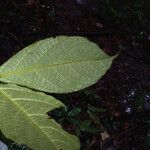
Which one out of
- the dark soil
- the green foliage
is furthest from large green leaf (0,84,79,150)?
the dark soil

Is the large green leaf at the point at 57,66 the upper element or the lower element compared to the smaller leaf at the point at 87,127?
upper

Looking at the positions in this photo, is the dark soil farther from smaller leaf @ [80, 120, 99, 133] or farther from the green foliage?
the green foliage

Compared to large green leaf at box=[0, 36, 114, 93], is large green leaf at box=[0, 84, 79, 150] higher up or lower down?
lower down

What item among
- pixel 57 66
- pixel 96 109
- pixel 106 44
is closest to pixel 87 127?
pixel 96 109

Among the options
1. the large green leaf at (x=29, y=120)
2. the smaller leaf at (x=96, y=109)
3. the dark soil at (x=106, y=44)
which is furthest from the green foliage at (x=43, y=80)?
the smaller leaf at (x=96, y=109)

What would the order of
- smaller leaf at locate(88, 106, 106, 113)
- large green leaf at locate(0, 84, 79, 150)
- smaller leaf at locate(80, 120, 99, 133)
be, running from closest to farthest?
large green leaf at locate(0, 84, 79, 150), smaller leaf at locate(80, 120, 99, 133), smaller leaf at locate(88, 106, 106, 113)

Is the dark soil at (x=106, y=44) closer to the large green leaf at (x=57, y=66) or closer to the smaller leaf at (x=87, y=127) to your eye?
the smaller leaf at (x=87, y=127)

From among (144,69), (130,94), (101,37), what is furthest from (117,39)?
(130,94)
